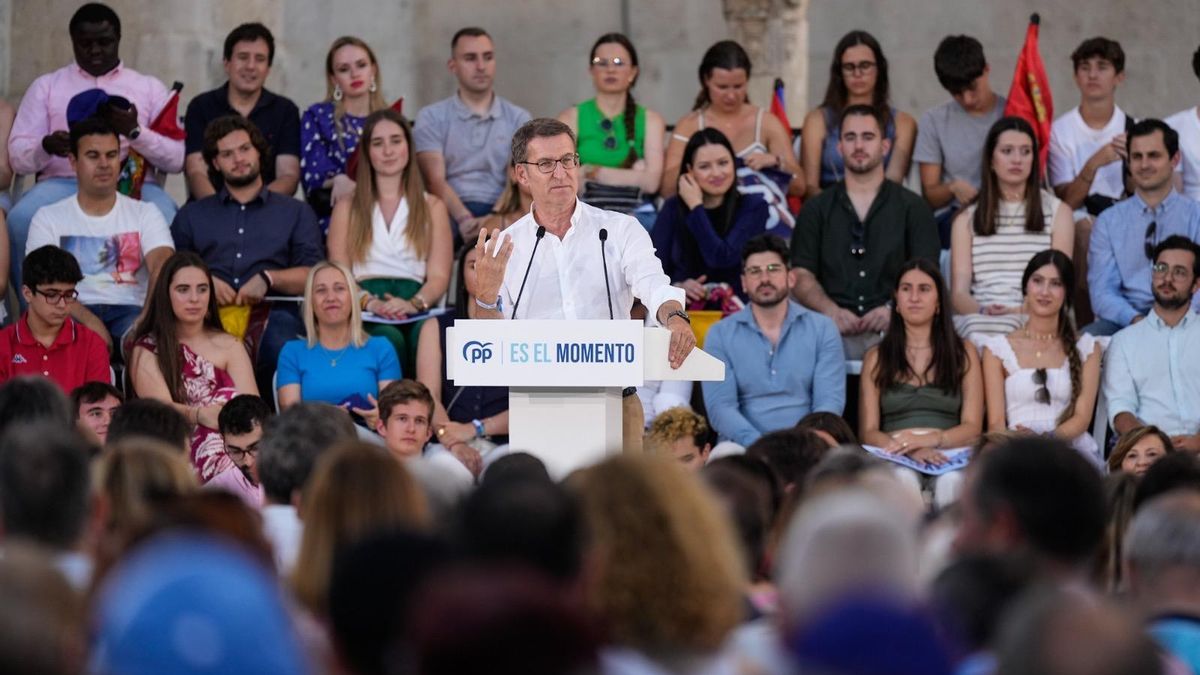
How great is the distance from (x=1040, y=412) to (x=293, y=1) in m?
5.70

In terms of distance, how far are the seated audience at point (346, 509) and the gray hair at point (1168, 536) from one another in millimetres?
1322

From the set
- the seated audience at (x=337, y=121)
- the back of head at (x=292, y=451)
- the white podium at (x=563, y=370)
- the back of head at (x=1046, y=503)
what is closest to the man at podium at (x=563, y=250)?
the white podium at (x=563, y=370)

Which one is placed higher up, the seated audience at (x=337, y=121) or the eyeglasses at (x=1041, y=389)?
the seated audience at (x=337, y=121)

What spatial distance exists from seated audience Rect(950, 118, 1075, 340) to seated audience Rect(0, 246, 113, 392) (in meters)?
3.79

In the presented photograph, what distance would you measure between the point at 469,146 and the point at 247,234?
1.25 meters

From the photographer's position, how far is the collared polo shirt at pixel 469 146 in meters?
9.02

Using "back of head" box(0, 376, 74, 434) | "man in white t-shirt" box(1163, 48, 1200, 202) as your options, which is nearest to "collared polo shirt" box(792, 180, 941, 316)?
"man in white t-shirt" box(1163, 48, 1200, 202)

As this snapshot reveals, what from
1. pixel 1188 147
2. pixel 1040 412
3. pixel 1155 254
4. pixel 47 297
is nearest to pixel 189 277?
pixel 47 297

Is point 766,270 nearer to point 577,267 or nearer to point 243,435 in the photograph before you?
point 577,267

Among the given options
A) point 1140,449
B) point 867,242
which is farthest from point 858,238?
point 1140,449

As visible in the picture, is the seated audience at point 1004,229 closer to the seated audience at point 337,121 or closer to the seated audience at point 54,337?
the seated audience at point 337,121

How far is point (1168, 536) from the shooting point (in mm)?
3355

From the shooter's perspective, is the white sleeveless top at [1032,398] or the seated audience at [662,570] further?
the white sleeveless top at [1032,398]

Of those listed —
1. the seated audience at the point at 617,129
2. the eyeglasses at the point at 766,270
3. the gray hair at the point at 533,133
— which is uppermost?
the seated audience at the point at 617,129
